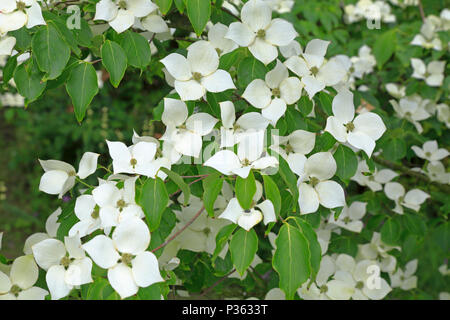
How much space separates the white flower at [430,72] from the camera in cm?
170

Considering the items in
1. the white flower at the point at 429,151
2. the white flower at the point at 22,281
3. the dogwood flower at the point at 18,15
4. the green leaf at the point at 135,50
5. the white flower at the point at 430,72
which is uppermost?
the dogwood flower at the point at 18,15

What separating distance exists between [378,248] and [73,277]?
2.92ft

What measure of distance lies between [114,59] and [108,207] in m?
0.28

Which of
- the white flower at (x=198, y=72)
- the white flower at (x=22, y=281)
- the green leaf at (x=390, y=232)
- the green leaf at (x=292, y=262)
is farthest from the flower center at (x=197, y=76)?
the green leaf at (x=390, y=232)

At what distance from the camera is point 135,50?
102 cm

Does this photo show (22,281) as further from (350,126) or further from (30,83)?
(350,126)

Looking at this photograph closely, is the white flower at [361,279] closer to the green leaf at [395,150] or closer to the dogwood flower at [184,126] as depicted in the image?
the green leaf at [395,150]

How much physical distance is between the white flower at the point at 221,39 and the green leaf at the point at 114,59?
212mm

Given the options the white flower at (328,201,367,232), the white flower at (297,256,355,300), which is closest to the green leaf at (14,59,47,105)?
the white flower at (297,256,355,300)

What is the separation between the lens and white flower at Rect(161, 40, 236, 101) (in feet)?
3.18

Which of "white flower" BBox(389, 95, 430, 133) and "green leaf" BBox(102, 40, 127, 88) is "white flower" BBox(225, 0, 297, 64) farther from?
"white flower" BBox(389, 95, 430, 133)

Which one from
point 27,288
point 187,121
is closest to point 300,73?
point 187,121

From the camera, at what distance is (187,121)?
966mm
